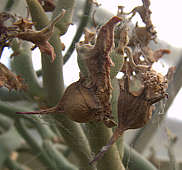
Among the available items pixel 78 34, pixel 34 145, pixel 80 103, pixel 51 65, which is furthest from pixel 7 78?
pixel 34 145

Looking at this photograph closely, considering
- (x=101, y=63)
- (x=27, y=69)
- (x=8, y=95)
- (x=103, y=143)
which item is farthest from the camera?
(x=8, y=95)

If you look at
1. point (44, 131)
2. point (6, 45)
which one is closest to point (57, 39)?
point (6, 45)

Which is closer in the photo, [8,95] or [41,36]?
[41,36]

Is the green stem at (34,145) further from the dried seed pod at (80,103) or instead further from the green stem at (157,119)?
the dried seed pod at (80,103)

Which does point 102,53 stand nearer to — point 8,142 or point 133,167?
point 133,167

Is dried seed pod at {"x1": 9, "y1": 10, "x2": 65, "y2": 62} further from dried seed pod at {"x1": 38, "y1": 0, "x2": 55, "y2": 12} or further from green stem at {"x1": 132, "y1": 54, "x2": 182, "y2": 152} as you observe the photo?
green stem at {"x1": 132, "y1": 54, "x2": 182, "y2": 152}

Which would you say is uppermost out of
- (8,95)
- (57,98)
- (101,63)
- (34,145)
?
(101,63)

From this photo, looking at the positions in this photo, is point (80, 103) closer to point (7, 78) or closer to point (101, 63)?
point (101, 63)

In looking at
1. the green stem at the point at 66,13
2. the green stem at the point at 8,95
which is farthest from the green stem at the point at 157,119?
the green stem at the point at 8,95

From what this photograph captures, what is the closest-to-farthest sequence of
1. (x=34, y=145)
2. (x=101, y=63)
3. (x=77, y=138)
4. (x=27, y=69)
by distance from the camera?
(x=101, y=63) < (x=77, y=138) < (x=27, y=69) < (x=34, y=145)

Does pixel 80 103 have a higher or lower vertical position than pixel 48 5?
lower

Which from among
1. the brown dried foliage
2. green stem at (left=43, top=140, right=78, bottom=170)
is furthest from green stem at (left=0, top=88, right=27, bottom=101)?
the brown dried foliage
